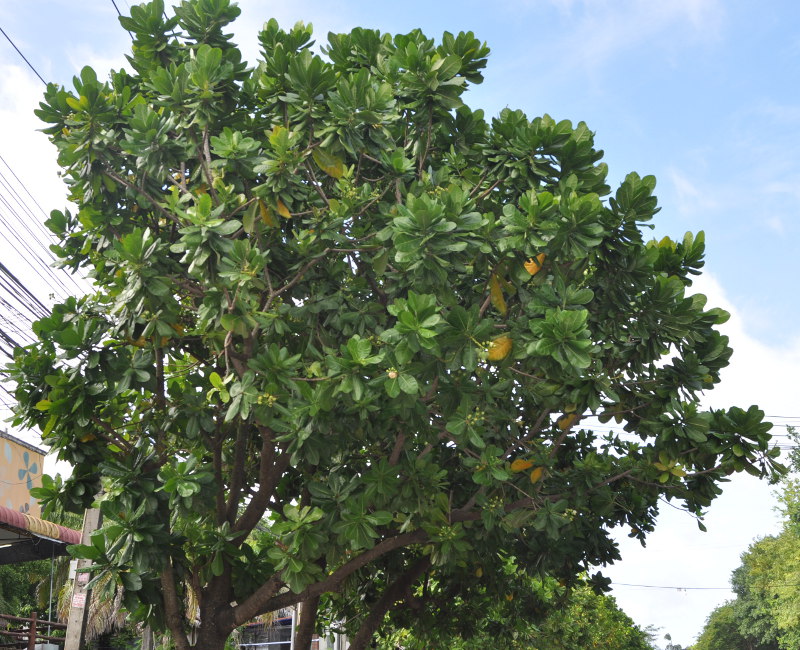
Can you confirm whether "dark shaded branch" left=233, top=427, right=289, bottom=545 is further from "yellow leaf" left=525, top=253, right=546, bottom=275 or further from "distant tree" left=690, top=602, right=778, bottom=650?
"distant tree" left=690, top=602, right=778, bottom=650

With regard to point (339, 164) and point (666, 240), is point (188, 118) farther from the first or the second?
point (666, 240)

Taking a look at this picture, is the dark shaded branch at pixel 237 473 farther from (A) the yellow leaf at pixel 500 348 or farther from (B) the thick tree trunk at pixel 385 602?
(A) the yellow leaf at pixel 500 348

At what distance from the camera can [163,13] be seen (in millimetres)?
7148

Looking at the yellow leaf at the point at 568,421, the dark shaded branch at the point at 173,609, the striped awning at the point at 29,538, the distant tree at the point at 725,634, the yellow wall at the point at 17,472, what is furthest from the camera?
the distant tree at the point at 725,634

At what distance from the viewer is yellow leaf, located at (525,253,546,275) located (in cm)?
613

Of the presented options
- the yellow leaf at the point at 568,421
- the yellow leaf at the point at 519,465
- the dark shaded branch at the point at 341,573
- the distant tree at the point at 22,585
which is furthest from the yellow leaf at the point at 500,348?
the distant tree at the point at 22,585

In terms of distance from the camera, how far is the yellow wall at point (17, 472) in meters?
15.0

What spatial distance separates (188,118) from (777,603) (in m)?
35.7

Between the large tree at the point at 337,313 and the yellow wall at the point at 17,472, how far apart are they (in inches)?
359

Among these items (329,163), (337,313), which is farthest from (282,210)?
(337,313)

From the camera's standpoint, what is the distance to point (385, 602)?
28.3ft

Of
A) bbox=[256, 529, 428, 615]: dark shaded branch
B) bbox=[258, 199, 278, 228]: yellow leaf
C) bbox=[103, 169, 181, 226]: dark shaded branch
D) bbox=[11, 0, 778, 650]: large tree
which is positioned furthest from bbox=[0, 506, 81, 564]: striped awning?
bbox=[258, 199, 278, 228]: yellow leaf

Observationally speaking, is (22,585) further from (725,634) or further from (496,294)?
(725,634)

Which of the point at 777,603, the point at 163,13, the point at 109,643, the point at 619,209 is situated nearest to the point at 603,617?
the point at 109,643
